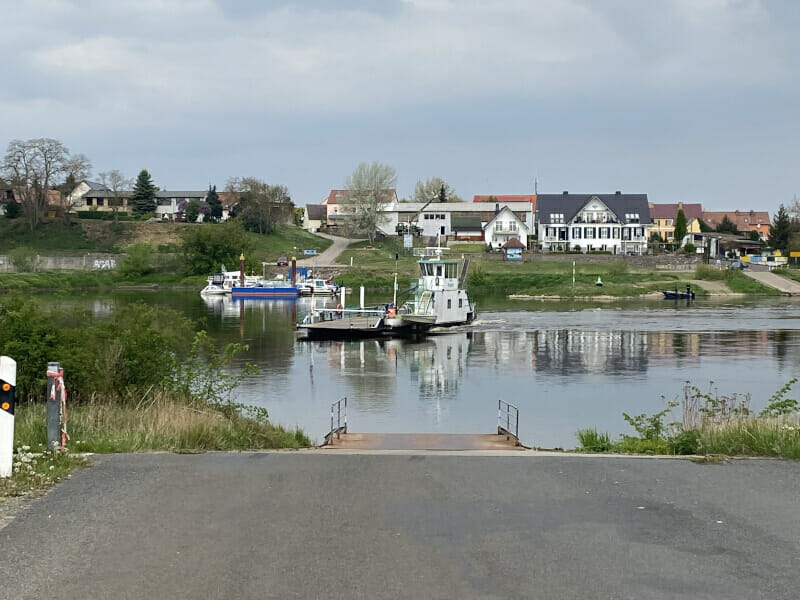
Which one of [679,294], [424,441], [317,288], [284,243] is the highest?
[284,243]

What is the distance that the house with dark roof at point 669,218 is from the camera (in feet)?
529

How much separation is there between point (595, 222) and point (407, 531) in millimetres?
120418

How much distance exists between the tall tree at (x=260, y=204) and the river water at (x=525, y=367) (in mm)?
61104

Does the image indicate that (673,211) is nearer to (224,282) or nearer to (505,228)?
(505,228)

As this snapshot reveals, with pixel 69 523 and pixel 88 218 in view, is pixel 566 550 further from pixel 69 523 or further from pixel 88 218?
pixel 88 218

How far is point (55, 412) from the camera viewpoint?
1169cm

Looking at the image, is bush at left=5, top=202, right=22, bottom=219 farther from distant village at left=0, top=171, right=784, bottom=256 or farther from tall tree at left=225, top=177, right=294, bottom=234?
tall tree at left=225, top=177, right=294, bottom=234

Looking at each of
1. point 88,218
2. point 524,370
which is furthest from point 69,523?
point 88,218

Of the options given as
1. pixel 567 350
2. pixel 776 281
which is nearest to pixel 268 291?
pixel 776 281

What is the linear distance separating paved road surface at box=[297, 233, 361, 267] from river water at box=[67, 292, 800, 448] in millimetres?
43541

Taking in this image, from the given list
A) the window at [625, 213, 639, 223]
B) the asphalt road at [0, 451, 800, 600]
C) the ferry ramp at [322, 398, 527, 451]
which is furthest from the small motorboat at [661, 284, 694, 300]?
the asphalt road at [0, 451, 800, 600]

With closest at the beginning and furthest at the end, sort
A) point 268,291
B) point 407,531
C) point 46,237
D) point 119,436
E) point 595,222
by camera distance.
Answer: point 407,531, point 119,436, point 268,291, point 46,237, point 595,222

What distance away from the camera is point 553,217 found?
417ft

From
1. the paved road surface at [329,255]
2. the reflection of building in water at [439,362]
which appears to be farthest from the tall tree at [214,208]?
the reflection of building in water at [439,362]
